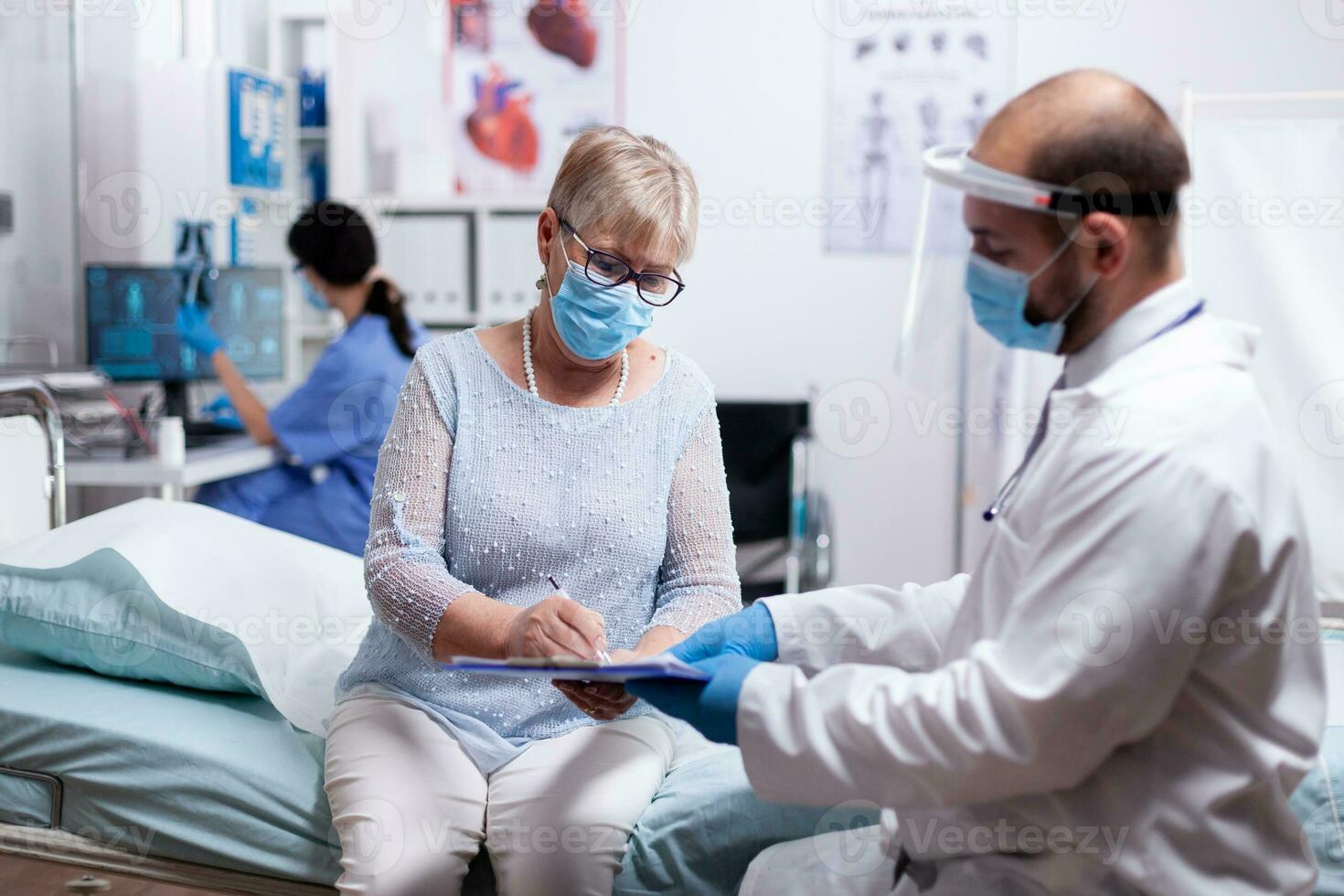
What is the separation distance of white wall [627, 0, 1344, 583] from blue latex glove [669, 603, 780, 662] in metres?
2.61

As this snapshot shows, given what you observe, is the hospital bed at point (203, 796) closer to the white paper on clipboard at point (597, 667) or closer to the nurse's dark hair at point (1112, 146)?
the white paper on clipboard at point (597, 667)

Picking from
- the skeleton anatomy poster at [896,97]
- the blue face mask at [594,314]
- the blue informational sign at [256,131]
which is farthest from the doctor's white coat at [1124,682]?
the blue informational sign at [256,131]

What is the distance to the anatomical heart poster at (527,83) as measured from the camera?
4.00 metres

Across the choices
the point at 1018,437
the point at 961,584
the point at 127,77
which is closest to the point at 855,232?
the point at 1018,437

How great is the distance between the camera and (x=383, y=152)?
418cm

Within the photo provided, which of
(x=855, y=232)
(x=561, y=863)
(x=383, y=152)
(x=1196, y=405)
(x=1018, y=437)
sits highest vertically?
(x=383, y=152)

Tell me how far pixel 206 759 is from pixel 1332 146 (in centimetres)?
248

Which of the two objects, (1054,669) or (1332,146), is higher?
(1332,146)

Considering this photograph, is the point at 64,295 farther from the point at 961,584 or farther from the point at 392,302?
the point at 961,584

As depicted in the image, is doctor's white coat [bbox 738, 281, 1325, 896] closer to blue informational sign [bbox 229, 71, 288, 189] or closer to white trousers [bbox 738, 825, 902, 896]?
white trousers [bbox 738, 825, 902, 896]

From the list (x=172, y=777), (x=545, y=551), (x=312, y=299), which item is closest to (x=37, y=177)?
(x=312, y=299)

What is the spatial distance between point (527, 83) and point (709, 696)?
3.33 meters

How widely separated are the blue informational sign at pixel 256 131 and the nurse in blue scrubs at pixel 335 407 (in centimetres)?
94

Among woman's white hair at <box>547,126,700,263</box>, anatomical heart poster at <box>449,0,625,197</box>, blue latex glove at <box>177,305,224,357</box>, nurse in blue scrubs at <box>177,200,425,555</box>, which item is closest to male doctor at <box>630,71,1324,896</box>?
woman's white hair at <box>547,126,700,263</box>
